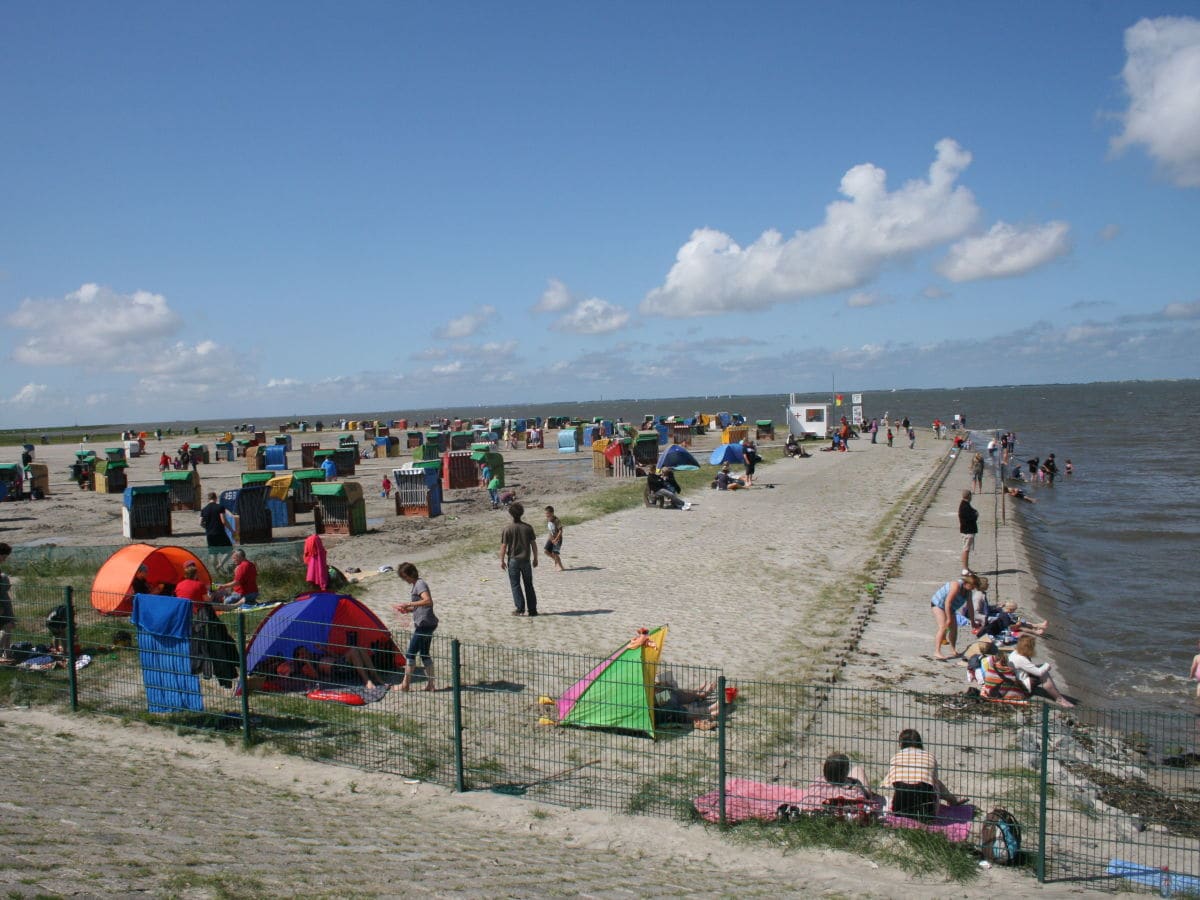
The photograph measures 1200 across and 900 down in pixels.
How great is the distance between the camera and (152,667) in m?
8.38

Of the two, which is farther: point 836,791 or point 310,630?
point 310,630

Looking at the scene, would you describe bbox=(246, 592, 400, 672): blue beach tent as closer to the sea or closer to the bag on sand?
the bag on sand

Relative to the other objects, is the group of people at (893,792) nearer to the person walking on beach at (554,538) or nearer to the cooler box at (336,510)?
the person walking on beach at (554,538)

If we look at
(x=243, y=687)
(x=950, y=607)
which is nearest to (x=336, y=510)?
(x=243, y=687)

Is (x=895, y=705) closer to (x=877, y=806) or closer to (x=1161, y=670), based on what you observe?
(x=877, y=806)

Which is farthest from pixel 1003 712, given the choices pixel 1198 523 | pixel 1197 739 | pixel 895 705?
pixel 1198 523

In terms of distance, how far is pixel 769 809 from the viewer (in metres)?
6.34

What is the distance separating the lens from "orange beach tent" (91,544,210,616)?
478 inches

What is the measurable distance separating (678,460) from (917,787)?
92.5 feet

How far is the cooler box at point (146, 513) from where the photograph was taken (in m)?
22.5

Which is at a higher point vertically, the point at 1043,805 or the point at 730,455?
the point at 730,455

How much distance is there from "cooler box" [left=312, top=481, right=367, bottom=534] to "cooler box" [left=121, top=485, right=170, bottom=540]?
398cm

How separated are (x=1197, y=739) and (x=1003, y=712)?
208 cm

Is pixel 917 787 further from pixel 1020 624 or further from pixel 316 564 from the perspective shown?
pixel 316 564
